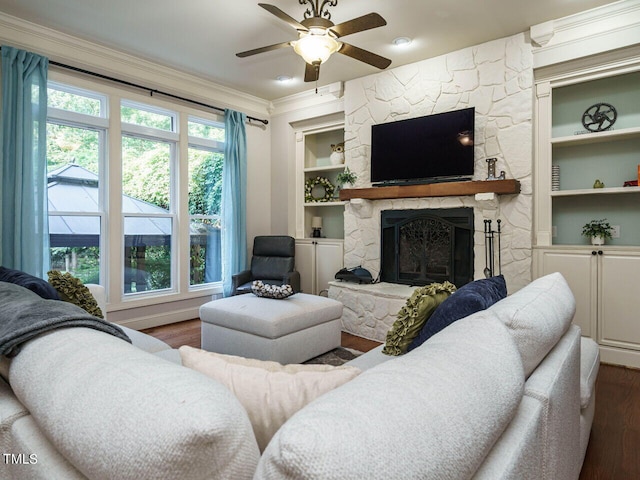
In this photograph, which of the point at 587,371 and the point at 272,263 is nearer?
the point at 587,371

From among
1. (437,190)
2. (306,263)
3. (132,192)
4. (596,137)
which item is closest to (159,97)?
(132,192)

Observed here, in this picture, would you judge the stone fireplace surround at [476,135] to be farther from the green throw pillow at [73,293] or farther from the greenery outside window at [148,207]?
the green throw pillow at [73,293]

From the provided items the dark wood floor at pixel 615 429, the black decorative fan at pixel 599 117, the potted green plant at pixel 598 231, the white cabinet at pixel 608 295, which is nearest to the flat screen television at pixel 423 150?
the black decorative fan at pixel 599 117

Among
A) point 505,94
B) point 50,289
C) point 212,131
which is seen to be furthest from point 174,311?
point 505,94

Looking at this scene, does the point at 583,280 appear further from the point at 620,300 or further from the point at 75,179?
the point at 75,179

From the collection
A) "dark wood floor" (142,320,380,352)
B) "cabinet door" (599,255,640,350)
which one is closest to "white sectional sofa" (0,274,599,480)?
"dark wood floor" (142,320,380,352)

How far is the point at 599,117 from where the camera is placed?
11.3 feet

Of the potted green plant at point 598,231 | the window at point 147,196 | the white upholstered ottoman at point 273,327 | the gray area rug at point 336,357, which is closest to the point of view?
the white upholstered ottoman at point 273,327

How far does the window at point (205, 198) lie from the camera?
4.87 m

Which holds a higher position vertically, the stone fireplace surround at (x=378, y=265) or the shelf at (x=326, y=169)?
the shelf at (x=326, y=169)

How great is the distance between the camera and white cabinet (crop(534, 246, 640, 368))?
3117 mm

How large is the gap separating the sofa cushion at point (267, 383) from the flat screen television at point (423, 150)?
3410 millimetres

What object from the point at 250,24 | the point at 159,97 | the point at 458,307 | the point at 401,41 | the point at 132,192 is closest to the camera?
the point at 458,307

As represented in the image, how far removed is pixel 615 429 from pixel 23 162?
182 inches
